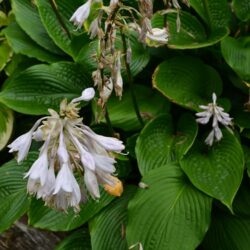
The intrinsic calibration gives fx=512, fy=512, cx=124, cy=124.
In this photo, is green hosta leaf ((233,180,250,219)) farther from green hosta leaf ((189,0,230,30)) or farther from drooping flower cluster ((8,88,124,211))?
drooping flower cluster ((8,88,124,211))

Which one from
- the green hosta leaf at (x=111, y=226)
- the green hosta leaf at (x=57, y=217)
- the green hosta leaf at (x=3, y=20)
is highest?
the green hosta leaf at (x=3, y=20)

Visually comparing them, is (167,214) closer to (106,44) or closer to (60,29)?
(106,44)

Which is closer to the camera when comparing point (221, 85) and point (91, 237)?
point (91, 237)

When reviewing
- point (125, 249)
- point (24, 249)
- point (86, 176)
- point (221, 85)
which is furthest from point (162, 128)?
point (86, 176)

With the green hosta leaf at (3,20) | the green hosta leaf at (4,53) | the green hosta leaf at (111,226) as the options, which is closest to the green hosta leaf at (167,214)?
the green hosta leaf at (111,226)

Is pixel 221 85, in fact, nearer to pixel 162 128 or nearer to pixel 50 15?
pixel 162 128

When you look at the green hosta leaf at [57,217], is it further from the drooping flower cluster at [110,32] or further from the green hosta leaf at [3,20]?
the green hosta leaf at [3,20]

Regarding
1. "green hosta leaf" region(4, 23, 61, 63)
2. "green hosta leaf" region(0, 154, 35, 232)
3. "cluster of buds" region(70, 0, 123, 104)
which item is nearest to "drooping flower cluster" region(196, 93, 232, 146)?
"cluster of buds" region(70, 0, 123, 104)
